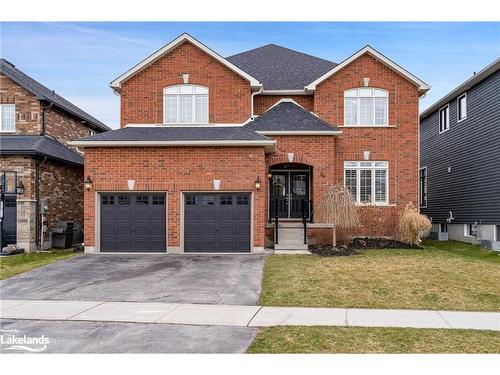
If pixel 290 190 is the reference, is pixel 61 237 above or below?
below

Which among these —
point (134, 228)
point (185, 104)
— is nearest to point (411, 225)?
point (185, 104)

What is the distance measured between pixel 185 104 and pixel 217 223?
5.89 m

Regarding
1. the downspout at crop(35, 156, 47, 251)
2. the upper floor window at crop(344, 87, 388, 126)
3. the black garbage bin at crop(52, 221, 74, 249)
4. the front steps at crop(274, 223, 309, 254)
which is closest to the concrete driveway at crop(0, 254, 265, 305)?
the front steps at crop(274, 223, 309, 254)

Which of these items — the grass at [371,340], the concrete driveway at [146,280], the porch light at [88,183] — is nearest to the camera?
the grass at [371,340]

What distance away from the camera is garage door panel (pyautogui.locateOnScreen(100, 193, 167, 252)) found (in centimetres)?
1681

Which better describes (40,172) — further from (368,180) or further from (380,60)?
(380,60)

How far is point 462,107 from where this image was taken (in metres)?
22.3

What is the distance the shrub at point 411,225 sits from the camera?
18.0m

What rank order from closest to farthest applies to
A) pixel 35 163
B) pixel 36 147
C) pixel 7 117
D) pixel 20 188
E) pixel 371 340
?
pixel 371 340
pixel 20 188
pixel 36 147
pixel 35 163
pixel 7 117

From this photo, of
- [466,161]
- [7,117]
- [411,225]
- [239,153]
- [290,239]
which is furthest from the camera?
[466,161]

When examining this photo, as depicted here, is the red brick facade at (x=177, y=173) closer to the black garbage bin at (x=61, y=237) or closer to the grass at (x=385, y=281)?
the grass at (x=385, y=281)

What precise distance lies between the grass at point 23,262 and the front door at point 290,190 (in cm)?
917

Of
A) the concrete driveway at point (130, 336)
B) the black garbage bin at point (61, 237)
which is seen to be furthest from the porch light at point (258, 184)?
the black garbage bin at point (61, 237)

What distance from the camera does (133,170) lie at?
16.8m
